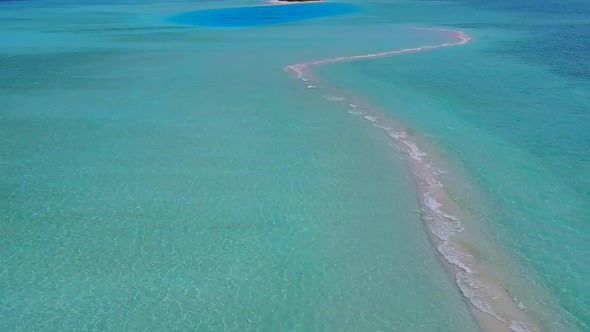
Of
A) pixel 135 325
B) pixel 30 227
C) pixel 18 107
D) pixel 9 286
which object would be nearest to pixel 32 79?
pixel 18 107

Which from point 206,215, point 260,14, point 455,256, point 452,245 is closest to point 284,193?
point 206,215

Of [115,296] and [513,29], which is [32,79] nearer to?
[115,296]

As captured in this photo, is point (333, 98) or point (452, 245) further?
point (333, 98)

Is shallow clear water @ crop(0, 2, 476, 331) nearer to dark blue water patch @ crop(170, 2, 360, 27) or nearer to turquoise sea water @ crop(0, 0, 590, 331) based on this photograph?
turquoise sea water @ crop(0, 0, 590, 331)

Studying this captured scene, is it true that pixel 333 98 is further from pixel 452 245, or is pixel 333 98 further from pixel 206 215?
pixel 452 245

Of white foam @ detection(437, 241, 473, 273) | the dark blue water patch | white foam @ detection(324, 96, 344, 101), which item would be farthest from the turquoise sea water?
the dark blue water patch

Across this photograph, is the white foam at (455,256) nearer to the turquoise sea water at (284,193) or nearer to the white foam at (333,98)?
the turquoise sea water at (284,193)
